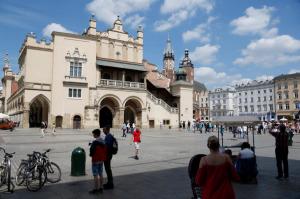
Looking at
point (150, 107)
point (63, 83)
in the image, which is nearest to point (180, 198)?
point (63, 83)

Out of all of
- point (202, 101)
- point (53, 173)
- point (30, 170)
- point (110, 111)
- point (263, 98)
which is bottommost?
point (53, 173)

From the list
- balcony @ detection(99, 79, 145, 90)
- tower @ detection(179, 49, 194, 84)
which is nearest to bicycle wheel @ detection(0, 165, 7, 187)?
balcony @ detection(99, 79, 145, 90)

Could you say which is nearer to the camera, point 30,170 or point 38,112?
point 30,170

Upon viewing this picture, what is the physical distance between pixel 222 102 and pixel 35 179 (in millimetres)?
120268

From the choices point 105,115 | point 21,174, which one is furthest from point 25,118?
point 21,174

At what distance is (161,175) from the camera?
11.0 meters

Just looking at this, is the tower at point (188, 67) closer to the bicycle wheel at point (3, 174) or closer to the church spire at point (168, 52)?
the church spire at point (168, 52)

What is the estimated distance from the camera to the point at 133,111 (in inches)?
2040

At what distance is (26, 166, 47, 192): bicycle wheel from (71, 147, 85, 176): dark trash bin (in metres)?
1.78

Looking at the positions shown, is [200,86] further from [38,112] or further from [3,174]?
[3,174]

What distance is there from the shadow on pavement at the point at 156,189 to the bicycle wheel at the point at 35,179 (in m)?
0.16

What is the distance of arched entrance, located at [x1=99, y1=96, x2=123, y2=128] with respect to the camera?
48303mm

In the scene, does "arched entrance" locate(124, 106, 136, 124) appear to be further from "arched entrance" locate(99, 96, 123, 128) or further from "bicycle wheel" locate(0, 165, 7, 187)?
"bicycle wheel" locate(0, 165, 7, 187)

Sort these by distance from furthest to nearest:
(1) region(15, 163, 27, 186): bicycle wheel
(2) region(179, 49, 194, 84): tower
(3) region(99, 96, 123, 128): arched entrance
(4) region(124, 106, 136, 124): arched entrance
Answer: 1. (2) region(179, 49, 194, 84): tower
2. (4) region(124, 106, 136, 124): arched entrance
3. (3) region(99, 96, 123, 128): arched entrance
4. (1) region(15, 163, 27, 186): bicycle wheel
